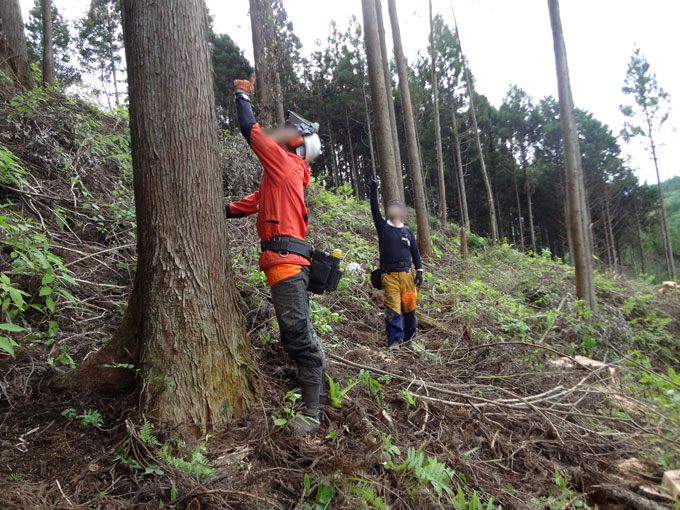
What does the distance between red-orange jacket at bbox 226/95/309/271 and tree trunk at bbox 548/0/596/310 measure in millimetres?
6664

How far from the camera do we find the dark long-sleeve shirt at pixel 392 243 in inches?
209

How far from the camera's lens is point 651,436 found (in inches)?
119

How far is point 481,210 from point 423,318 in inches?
1289

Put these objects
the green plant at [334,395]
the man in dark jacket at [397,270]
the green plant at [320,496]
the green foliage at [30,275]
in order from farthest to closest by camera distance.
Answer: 1. the man in dark jacket at [397,270]
2. the green plant at [334,395]
3. the green foliage at [30,275]
4. the green plant at [320,496]

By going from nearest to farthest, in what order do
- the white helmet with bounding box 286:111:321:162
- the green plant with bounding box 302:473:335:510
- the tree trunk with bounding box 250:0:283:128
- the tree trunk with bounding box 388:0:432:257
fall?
the green plant with bounding box 302:473:335:510 < the white helmet with bounding box 286:111:321:162 < the tree trunk with bounding box 250:0:283:128 < the tree trunk with bounding box 388:0:432:257

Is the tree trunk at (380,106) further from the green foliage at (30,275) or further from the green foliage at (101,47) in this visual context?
the green foliage at (101,47)

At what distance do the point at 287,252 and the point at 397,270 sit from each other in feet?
9.56

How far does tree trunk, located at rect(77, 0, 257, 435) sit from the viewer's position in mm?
2338

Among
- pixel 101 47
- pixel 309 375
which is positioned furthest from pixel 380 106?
pixel 101 47

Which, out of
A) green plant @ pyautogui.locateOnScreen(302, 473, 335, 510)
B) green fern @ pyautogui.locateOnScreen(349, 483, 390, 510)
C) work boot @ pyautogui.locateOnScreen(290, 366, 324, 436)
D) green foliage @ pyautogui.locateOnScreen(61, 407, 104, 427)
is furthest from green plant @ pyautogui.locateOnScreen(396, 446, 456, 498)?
green foliage @ pyautogui.locateOnScreen(61, 407, 104, 427)

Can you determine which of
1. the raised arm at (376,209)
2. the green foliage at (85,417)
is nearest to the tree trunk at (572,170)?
the raised arm at (376,209)

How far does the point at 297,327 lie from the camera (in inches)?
101

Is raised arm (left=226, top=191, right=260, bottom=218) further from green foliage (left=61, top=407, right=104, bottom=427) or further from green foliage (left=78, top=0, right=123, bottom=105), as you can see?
green foliage (left=78, top=0, right=123, bottom=105)

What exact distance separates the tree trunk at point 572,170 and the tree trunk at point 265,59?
5.73 meters
